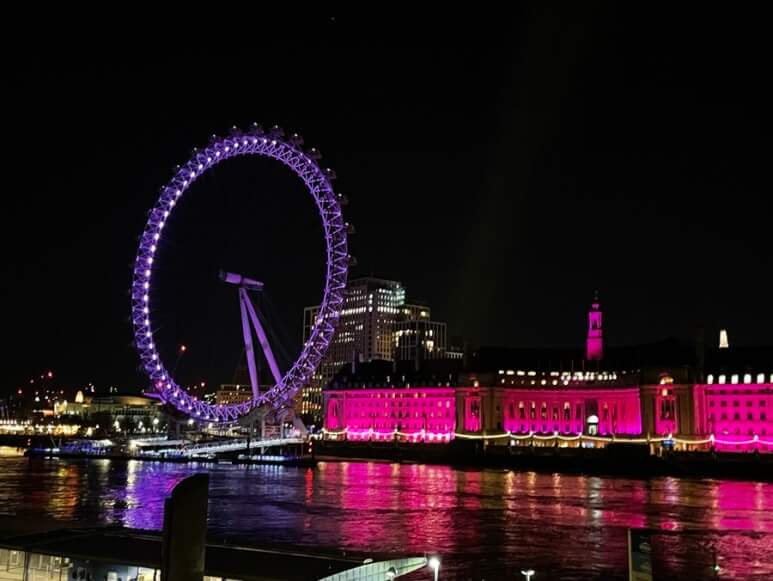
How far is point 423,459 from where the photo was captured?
111 meters

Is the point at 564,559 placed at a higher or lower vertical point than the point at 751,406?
lower

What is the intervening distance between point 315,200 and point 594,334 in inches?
2611

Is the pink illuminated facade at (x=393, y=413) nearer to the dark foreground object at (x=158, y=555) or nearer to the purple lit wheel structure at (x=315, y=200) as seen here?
the purple lit wheel structure at (x=315, y=200)

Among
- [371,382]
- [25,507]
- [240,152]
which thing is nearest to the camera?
[25,507]

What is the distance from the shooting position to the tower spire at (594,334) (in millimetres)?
129175

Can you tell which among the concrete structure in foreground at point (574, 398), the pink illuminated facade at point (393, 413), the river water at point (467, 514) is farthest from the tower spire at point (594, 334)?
the river water at point (467, 514)

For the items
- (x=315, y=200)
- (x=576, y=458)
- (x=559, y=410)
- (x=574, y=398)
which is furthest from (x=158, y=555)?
(x=559, y=410)

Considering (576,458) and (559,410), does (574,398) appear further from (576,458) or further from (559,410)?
(576,458)

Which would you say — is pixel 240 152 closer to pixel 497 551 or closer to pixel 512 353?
pixel 497 551

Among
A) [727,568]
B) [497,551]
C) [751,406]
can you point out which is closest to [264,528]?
[497,551]

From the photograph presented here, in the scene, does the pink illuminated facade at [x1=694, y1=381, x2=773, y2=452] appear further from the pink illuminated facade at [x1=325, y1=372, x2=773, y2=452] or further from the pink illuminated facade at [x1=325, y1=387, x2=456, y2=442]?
the pink illuminated facade at [x1=325, y1=387, x2=456, y2=442]

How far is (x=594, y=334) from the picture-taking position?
13088cm

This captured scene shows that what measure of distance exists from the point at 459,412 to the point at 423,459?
1982 centimetres

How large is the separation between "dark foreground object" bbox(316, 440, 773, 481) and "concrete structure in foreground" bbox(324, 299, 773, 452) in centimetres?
1132
